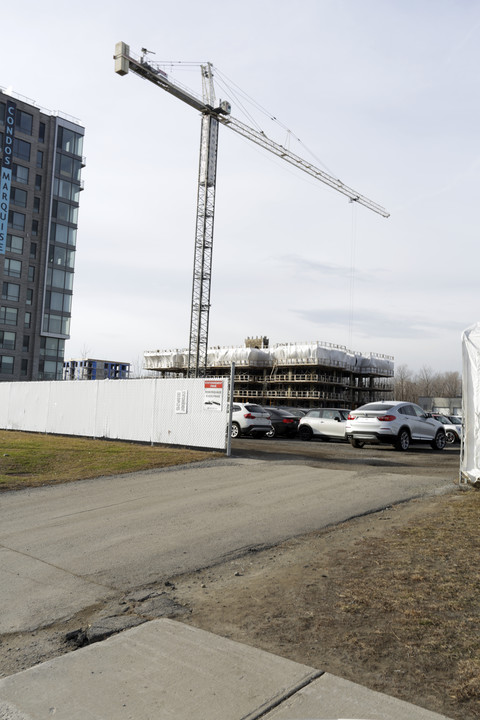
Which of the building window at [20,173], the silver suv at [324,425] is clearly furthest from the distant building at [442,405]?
the silver suv at [324,425]

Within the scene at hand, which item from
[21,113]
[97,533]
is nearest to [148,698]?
[97,533]

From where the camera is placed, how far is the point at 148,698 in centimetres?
306

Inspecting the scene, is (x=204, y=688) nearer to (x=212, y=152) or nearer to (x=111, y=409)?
(x=111, y=409)

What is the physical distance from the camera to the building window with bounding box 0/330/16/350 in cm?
5900

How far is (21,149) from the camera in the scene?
60031 millimetres

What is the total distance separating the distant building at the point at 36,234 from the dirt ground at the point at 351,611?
57906 mm

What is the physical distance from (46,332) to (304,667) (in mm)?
63525

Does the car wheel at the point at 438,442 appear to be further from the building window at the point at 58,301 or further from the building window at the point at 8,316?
the building window at the point at 58,301

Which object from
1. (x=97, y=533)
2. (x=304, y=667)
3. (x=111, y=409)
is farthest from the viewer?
(x=111, y=409)

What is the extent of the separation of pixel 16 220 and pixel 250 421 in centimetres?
4717

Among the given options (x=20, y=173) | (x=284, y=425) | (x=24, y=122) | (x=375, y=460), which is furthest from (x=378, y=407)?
(x=24, y=122)

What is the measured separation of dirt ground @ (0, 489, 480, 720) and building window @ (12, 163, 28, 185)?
6260 centimetres

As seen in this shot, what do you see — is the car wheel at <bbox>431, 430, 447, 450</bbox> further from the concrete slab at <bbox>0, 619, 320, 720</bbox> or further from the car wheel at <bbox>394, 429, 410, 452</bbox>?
the concrete slab at <bbox>0, 619, 320, 720</bbox>

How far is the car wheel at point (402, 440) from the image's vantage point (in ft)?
61.2
